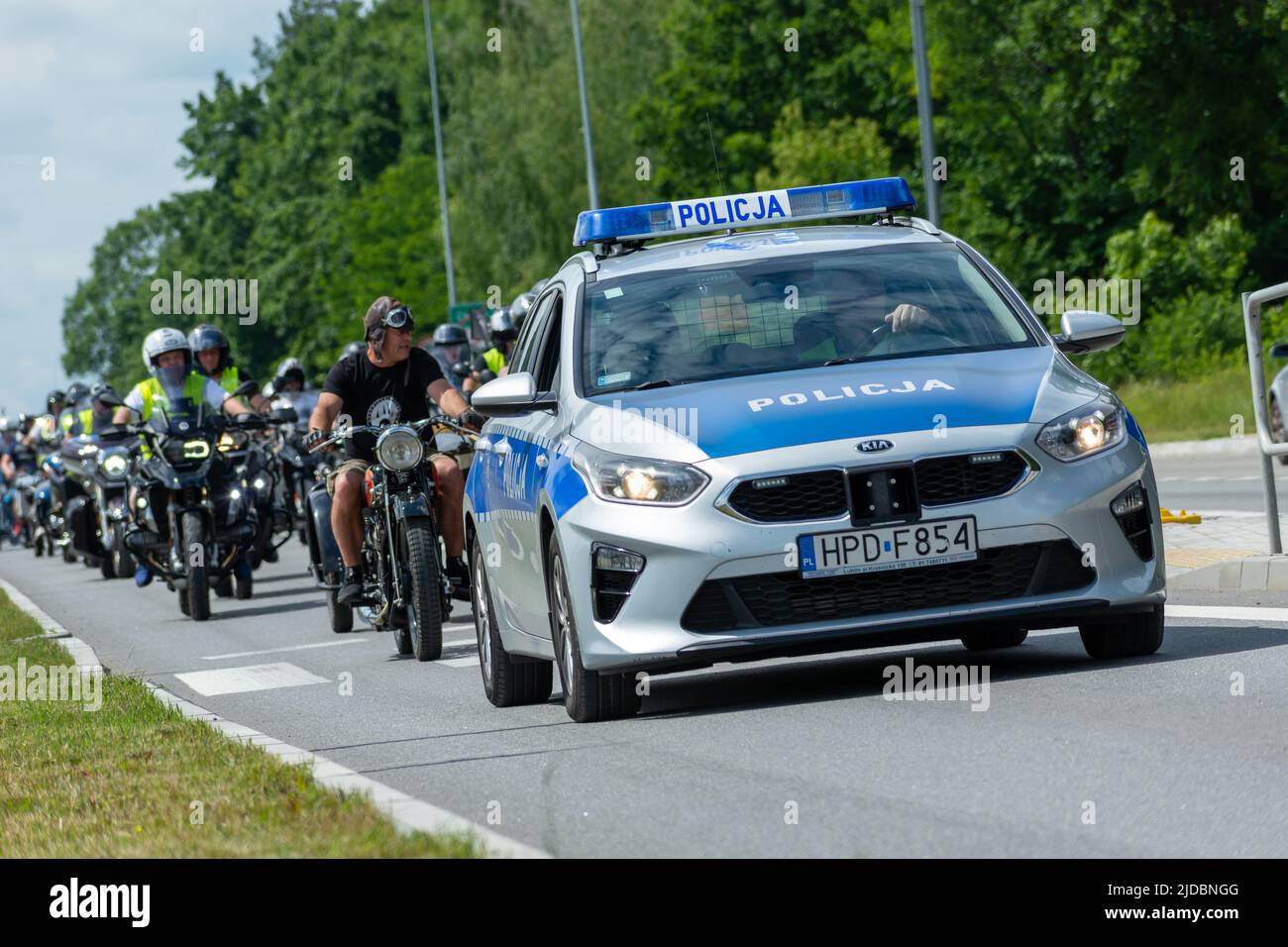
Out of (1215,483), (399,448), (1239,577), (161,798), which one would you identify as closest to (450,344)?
(1215,483)

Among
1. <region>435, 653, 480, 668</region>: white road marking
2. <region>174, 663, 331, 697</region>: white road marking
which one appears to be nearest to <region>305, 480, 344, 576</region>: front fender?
<region>174, 663, 331, 697</region>: white road marking

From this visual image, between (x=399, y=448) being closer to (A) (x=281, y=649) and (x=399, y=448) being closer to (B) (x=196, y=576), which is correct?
(A) (x=281, y=649)

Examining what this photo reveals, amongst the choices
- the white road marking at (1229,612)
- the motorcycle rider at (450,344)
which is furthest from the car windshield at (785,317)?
the motorcycle rider at (450,344)

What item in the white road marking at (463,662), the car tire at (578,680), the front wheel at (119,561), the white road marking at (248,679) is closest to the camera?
the car tire at (578,680)

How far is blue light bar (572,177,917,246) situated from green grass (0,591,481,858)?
2.77 meters

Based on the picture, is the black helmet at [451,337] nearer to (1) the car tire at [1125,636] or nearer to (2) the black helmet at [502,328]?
(2) the black helmet at [502,328]

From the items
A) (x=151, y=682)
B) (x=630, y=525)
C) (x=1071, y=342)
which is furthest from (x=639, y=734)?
(x=151, y=682)

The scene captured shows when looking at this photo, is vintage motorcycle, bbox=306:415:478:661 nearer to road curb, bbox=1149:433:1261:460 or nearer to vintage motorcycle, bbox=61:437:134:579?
vintage motorcycle, bbox=61:437:134:579

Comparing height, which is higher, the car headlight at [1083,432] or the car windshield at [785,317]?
the car windshield at [785,317]

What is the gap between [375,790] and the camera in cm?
765

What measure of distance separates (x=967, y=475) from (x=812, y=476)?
565mm

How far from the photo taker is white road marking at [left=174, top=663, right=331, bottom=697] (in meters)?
13.2

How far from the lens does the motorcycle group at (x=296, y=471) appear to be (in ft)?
46.4

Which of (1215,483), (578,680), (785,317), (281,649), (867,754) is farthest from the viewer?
(1215,483)
